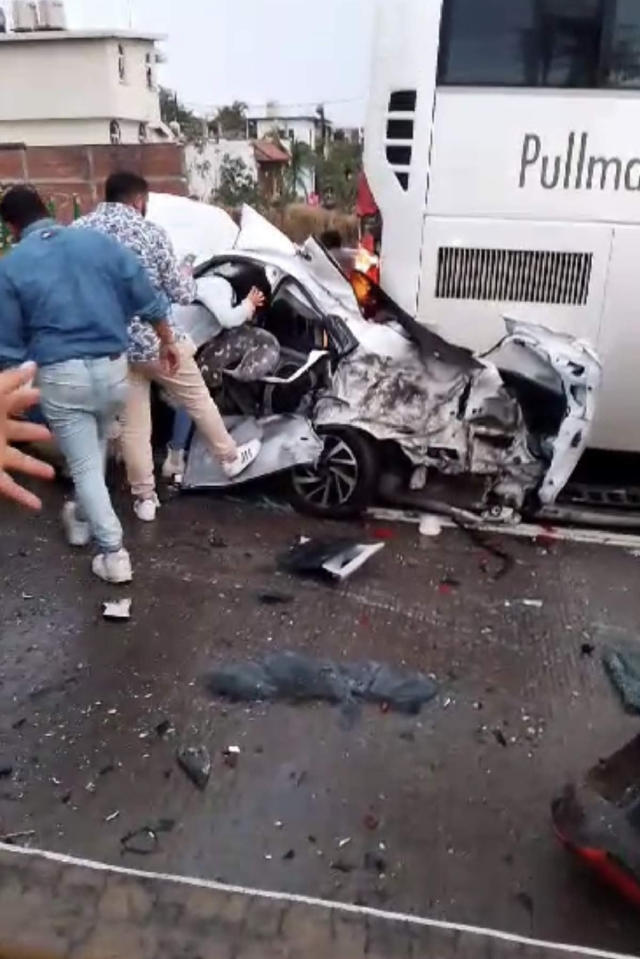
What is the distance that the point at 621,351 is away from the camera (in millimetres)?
5359

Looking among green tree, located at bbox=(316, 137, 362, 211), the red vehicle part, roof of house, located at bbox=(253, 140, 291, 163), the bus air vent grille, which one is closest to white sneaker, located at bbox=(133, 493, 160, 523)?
the bus air vent grille

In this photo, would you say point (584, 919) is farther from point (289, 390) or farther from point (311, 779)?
point (289, 390)

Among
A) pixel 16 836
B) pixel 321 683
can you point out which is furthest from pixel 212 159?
pixel 16 836

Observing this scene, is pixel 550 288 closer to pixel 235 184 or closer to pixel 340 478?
pixel 340 478

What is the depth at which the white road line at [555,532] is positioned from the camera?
5133mm

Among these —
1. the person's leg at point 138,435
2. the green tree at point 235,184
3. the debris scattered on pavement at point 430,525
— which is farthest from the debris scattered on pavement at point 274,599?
the green tree at point 235,184

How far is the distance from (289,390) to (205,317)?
63 centimetres

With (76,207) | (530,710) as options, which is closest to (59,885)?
(530,710)

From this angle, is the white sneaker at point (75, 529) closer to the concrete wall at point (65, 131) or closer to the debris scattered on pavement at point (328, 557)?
the debris scattered on pavement at point (328, 557)

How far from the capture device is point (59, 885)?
2.36 metres

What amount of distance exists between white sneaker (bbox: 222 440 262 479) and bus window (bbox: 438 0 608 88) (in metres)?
2.20

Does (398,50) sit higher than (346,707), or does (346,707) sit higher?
(398,50)

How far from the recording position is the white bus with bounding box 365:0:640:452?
16.4ft

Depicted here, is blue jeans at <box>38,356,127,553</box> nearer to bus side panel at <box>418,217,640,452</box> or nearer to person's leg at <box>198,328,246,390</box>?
person's leg at <box>198,328,246,390</box>
